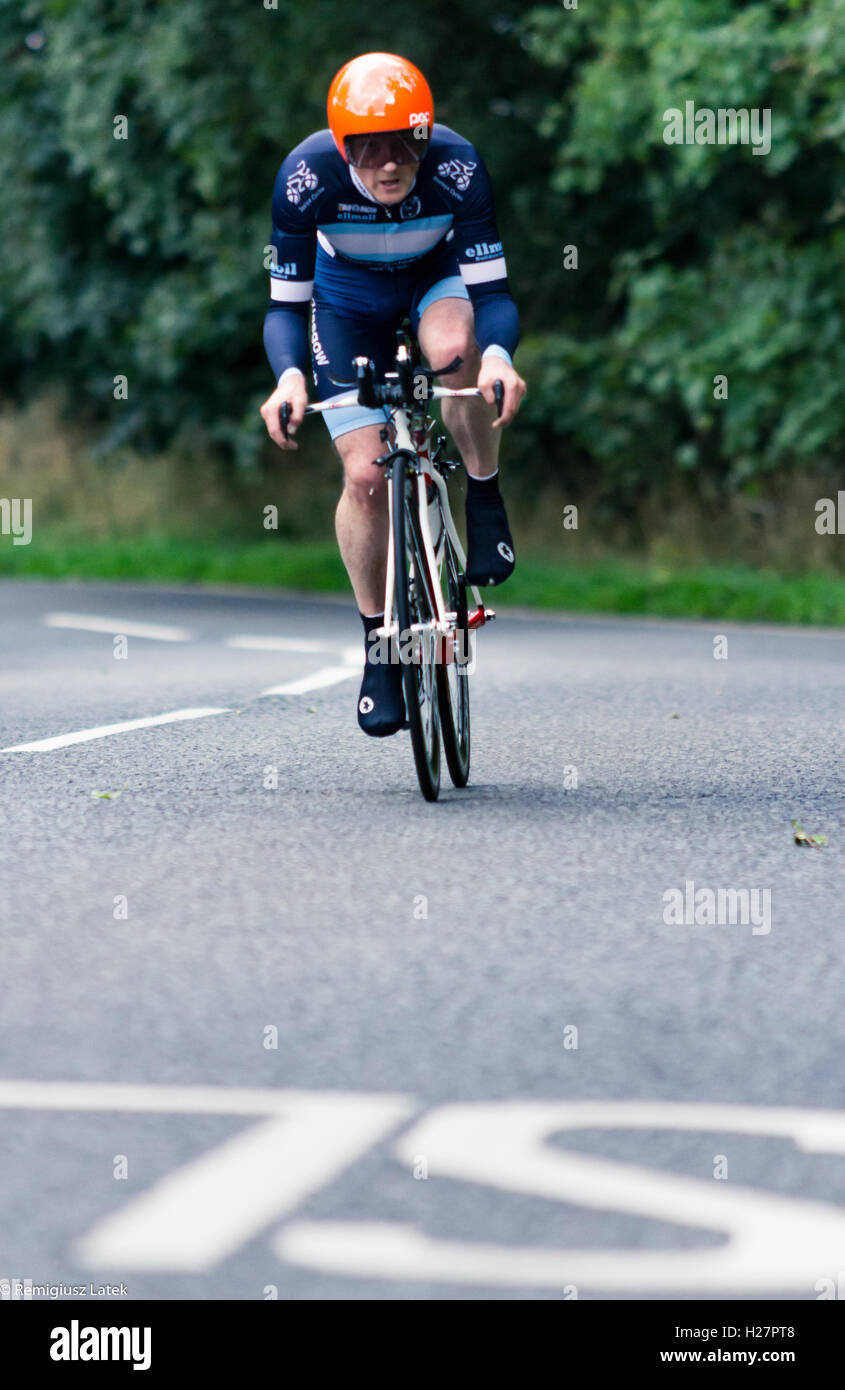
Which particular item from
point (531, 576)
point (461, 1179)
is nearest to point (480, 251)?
point (461, 1179)

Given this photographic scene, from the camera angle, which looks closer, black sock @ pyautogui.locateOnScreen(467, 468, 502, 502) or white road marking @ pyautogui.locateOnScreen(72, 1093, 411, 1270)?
white road marking @ pyautogui.locateOnScreen(72, 1093, 411, 1270)

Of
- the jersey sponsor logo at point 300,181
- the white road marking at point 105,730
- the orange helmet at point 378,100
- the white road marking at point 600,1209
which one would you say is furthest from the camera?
the white road marking at point 105,730

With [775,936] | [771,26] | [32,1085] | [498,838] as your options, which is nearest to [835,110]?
[771,26]

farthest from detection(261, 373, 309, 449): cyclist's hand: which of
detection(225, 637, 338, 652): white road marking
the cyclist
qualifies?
detection(225, 637, 338, 652): white road marking

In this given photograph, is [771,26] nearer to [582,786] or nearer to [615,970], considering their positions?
[582,786]

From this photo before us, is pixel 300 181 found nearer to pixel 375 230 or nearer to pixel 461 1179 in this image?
pixel 375 230

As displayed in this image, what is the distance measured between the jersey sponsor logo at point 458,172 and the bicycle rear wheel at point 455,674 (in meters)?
1.03

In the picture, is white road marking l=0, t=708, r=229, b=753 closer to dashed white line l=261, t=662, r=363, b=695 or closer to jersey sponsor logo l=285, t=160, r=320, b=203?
dashed white line l=261, t=662, r=363, b=695

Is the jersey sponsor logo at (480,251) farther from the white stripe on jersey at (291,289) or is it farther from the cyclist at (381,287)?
the white stripe on jersey at (291,289)

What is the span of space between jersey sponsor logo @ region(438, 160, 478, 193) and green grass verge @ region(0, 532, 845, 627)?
30.2 ft

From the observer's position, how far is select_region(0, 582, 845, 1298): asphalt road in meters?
3.30

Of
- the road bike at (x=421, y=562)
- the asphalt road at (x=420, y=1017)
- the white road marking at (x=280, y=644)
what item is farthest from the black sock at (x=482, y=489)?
the white road marking at (x=280, y=644)

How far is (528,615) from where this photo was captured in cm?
1666

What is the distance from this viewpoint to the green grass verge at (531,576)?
1644 cm
